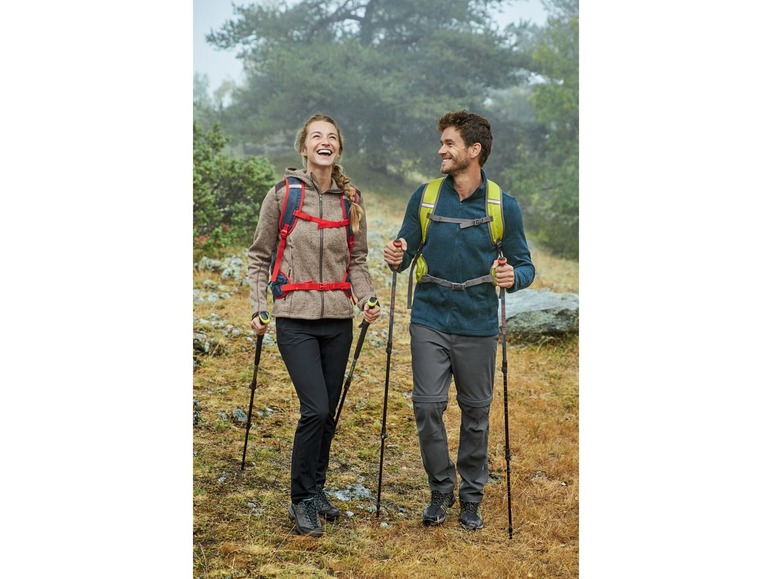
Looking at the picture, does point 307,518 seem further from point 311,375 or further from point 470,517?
point 470,517

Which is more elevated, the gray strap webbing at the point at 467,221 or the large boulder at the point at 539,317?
the gray strap webbing at the point at 467,221

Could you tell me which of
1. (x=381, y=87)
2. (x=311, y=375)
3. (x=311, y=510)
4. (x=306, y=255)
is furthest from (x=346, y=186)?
(x=381, y=87)

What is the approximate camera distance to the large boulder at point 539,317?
6.45 m

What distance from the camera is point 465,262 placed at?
4410 millimetres

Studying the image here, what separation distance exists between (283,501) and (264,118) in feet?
13.0

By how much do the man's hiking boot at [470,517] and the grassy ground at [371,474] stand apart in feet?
0.14

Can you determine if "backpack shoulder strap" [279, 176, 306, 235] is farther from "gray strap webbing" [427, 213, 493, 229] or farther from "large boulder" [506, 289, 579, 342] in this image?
"large boulder" [506, 289, 579, 342]

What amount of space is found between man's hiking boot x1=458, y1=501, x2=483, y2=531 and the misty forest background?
3.04m

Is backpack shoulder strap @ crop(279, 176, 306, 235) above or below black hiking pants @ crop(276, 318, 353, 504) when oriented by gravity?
above

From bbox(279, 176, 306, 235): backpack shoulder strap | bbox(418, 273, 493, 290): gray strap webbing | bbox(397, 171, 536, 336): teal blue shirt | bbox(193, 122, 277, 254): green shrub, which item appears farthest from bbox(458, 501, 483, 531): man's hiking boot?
bbox(193, 122, 277, 254): green shrub

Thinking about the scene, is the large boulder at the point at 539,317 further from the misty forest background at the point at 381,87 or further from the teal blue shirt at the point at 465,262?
the teal blue shirt at the point at 465,262

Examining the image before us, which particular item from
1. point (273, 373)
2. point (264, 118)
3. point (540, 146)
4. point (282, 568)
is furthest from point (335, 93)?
point (282, 568)

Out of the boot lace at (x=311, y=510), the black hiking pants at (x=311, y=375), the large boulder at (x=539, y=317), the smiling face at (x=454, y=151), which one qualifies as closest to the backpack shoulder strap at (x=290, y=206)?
the black hiking pants at (x=311, y=375)

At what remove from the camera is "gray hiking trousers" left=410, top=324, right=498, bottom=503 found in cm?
439
